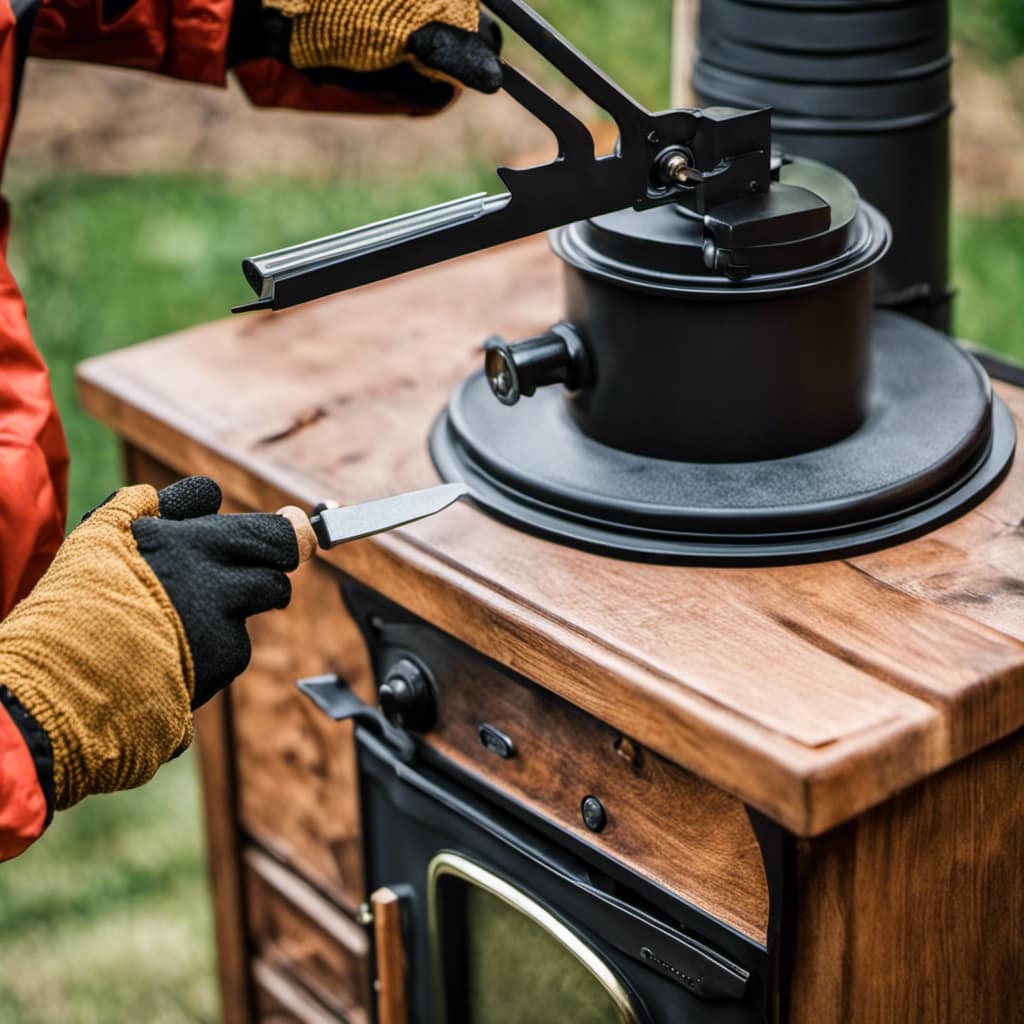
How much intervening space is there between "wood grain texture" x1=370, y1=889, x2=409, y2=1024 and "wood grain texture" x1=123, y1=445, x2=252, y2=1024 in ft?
1.27

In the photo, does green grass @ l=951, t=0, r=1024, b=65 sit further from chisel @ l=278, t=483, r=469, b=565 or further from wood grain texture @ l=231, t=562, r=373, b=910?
chisel @ l=278, t=483, r=469, b=565

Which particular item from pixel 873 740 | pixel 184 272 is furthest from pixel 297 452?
pixel 184 272

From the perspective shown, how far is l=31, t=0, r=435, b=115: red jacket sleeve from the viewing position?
1377 millimetres

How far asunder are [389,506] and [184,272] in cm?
262

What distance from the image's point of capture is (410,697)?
1.33 meters

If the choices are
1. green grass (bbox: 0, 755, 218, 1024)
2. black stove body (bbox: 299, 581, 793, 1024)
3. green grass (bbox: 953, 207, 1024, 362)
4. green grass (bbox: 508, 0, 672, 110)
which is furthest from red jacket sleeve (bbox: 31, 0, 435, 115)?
green grass (bbox: 508, 0, 672, 110)

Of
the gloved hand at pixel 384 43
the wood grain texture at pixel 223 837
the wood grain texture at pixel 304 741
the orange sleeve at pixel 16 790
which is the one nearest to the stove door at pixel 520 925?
the wood grain texture at pixel 304 741

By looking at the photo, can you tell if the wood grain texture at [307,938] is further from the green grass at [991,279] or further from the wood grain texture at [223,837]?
the green grass at [991,279]

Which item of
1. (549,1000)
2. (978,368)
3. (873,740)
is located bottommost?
(549,1000)

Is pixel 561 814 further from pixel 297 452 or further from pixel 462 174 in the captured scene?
pixel 462 174

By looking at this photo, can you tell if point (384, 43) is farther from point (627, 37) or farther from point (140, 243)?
point (627, 37)

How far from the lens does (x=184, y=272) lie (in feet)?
11.6

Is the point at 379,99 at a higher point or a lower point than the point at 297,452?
higher

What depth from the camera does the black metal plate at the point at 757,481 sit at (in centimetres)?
118
